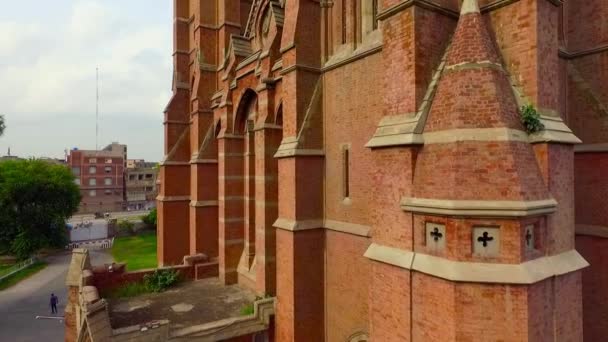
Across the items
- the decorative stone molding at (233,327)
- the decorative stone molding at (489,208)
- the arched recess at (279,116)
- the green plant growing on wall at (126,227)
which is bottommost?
the green plant growing on wall at (126,227)

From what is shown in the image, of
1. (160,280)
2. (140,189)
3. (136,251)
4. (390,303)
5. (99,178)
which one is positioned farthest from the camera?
(140,189)

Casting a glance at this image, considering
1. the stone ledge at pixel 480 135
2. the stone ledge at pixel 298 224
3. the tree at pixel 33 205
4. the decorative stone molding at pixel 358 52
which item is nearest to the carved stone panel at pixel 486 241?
the stone ledge at pixel 480 135

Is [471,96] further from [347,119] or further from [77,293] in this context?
[77,293]

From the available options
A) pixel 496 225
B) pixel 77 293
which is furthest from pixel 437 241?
pixel 77 293

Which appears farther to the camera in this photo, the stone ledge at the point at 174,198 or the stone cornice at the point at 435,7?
the stone ledge at the point at 174,198

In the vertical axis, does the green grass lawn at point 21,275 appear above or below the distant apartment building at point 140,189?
below

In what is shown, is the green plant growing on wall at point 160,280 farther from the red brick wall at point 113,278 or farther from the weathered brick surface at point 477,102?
the weathered brick surface at point 477,102

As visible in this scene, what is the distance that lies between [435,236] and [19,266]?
136 feet

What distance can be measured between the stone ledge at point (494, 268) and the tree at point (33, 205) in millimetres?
42190

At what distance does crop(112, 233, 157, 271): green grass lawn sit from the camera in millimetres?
33125

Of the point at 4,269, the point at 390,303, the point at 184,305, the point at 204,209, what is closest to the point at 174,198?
the point at 204,209

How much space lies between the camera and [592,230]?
750cm

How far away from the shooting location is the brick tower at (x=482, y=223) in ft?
17.0

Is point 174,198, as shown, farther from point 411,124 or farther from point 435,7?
point 435,7
